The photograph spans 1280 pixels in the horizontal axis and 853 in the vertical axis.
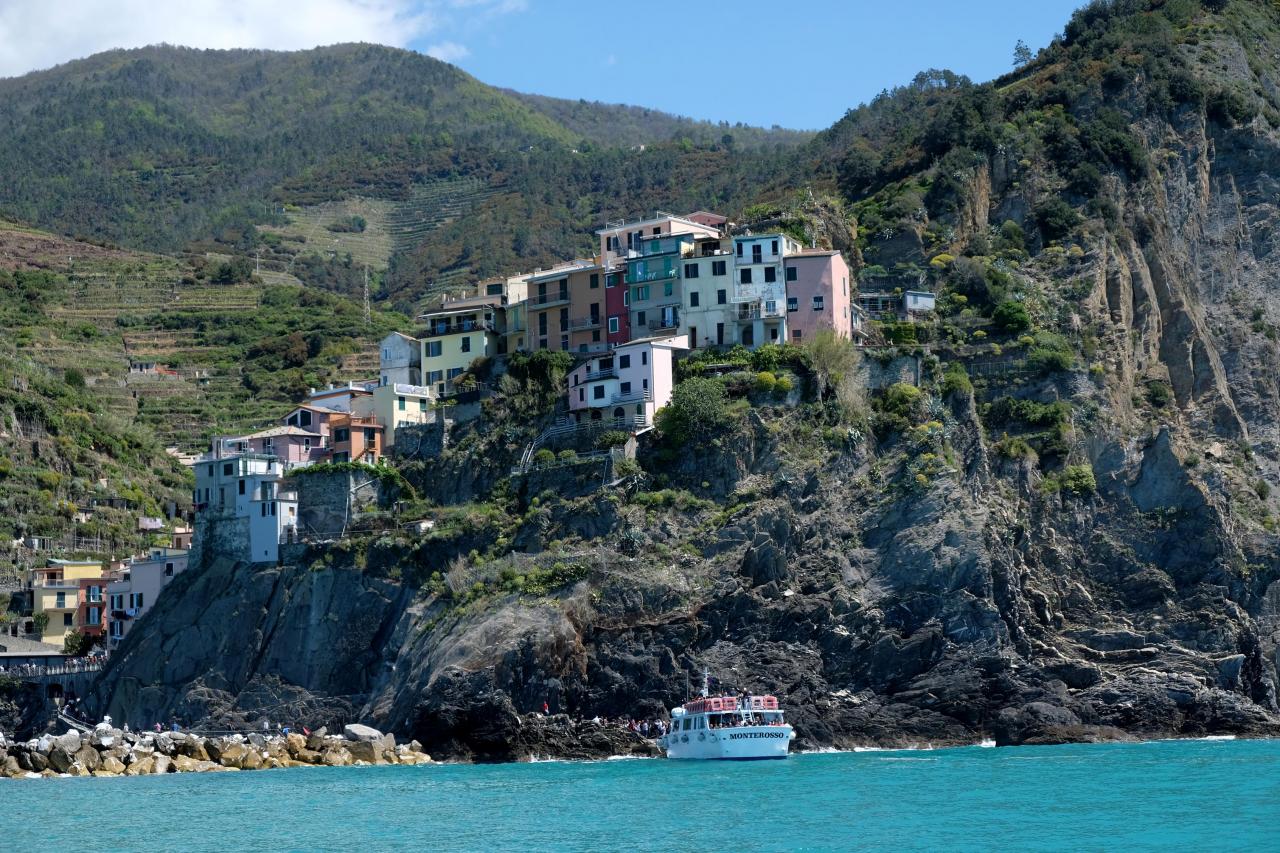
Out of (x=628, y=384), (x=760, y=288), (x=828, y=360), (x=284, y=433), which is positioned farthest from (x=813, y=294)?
(x=284, y=433)

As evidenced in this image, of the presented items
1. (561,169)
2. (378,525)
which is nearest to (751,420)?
(378,525)

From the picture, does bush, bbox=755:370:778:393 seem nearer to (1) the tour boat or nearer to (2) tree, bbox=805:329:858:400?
(2) tree, bbox=805:329:858:400

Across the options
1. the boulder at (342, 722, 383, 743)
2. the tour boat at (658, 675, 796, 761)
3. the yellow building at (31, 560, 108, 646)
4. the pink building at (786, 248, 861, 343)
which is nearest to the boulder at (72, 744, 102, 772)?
the boulder at (342, 722, 383, 743)

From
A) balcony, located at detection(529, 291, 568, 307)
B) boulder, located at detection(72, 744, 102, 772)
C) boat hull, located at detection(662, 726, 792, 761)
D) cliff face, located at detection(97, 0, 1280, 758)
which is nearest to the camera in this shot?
boat hull, located at detection(662, 726, 792, 761)

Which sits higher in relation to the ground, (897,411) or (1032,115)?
(1032,115)

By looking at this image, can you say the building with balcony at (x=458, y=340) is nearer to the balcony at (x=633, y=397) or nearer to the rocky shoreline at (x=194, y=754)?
the balcony at (x=633, y=397)

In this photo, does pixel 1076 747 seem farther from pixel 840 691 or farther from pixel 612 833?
pixel 612 833

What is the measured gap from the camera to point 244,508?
90500mm

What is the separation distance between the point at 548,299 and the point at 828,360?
1609 centimetres

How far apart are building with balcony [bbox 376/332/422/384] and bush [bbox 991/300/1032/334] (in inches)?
1122

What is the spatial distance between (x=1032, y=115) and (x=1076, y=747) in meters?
43.6

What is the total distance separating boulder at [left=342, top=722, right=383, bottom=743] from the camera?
255 feet

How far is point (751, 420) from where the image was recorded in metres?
84.4

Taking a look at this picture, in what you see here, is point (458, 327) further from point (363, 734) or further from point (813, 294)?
point (363, 734)
